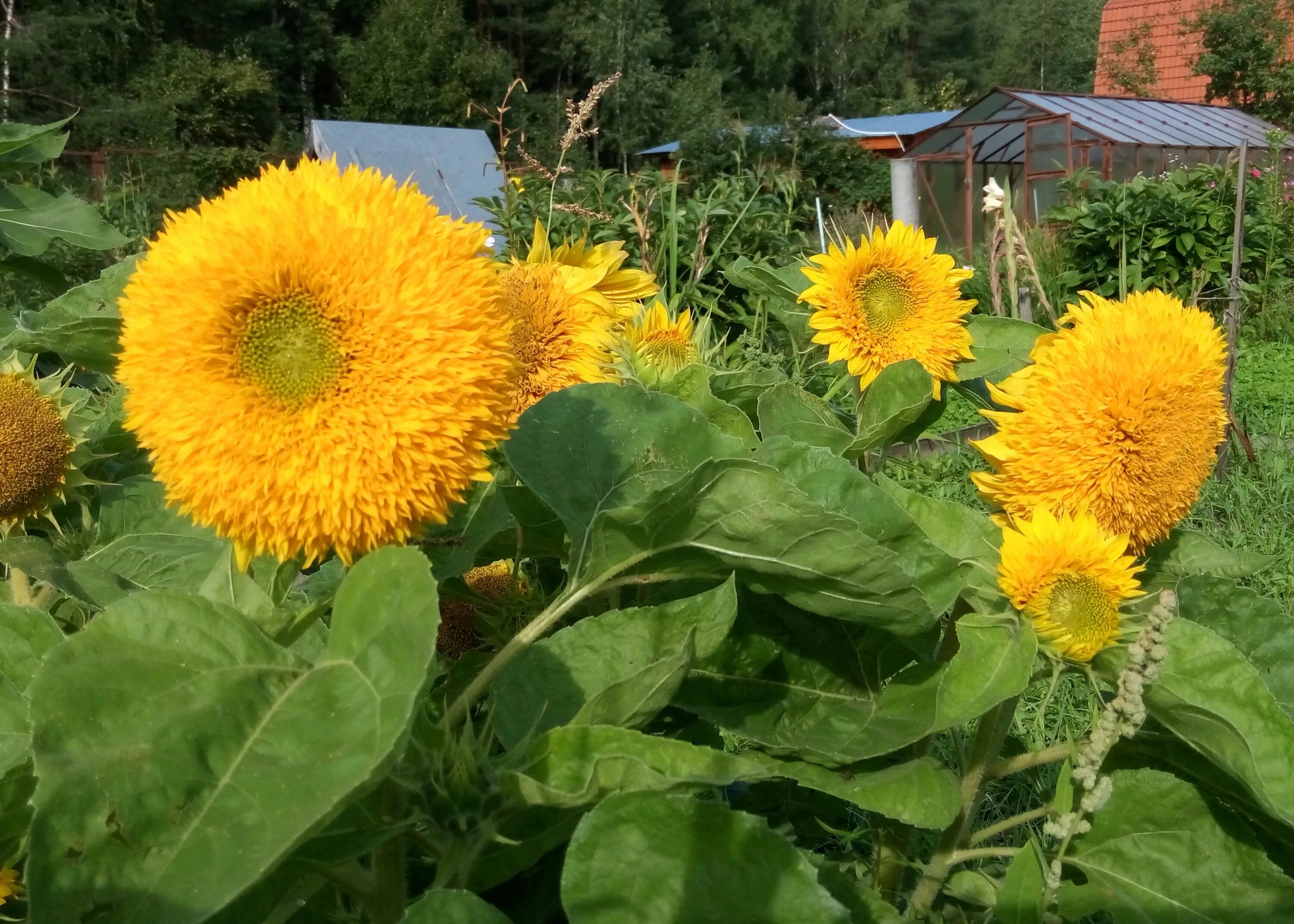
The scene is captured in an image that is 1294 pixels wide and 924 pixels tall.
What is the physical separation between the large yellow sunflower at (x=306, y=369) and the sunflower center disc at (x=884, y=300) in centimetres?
84

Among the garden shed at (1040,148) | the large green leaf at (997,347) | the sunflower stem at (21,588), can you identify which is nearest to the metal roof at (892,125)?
the garden shed at (1040,148)

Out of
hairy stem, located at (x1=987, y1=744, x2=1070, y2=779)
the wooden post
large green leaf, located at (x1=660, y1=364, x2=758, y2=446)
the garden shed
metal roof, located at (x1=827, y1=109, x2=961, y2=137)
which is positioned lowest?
metal roof, located at (x1=827, y1=109, x2=961, y2=137)

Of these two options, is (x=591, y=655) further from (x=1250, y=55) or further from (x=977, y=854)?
(x=1250, y=55)

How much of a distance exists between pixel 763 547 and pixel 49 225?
143 centimetres

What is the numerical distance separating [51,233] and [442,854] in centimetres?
138

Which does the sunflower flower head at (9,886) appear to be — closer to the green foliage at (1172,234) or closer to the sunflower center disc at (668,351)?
the sunflower center disc at (668,351)

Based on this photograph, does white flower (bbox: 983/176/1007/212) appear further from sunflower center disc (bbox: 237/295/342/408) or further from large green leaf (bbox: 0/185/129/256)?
sunflower center disc (bbox: 237/295/342/408)

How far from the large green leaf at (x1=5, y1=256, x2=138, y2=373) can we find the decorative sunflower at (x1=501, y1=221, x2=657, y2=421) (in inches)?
14.0

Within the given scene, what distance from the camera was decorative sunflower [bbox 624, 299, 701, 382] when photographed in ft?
4.04

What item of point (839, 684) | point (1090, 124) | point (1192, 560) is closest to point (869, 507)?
point (839, 684)

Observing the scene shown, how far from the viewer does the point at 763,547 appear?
2.61 ft

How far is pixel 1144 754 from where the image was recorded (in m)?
1.08

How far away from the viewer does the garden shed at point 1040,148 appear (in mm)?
13695

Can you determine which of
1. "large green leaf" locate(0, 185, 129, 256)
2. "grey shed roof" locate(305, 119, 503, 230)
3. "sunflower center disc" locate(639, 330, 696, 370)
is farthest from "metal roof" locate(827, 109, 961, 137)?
"sunflower center disc" locate(639, 330, 696, 370)
